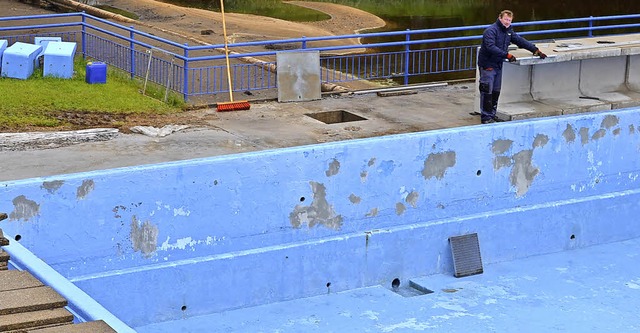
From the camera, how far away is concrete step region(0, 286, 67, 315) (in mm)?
6699

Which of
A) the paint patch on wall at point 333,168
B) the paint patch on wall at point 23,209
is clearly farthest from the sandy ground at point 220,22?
the paint patch on wall at point 23,209

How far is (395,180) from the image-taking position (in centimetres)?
1124

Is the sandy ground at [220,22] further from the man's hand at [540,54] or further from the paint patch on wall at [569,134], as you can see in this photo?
the paint patch on wall at [569,134]

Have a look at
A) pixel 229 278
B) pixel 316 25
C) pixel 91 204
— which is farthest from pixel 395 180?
pixel 316 25

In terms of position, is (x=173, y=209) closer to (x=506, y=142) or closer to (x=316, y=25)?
(x=506, y=142)

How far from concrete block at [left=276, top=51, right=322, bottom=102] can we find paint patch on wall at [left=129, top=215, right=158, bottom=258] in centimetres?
815

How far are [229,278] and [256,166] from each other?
1.10 m

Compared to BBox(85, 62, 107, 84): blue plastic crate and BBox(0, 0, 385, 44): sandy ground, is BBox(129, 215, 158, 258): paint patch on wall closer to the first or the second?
BBox(85, 62, 107, 84): blue plastic crate

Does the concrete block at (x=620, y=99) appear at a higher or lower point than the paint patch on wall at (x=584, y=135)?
lower

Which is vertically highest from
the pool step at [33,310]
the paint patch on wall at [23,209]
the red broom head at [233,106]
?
the pool step at [33,310]

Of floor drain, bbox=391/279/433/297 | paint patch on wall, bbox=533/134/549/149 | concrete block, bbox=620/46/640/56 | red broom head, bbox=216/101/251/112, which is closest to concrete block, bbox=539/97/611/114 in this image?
concrete block, bbox=620/46/640/56

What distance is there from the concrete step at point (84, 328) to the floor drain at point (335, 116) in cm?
1088

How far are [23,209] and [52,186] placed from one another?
320mm

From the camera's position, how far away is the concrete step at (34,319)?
253 inches
